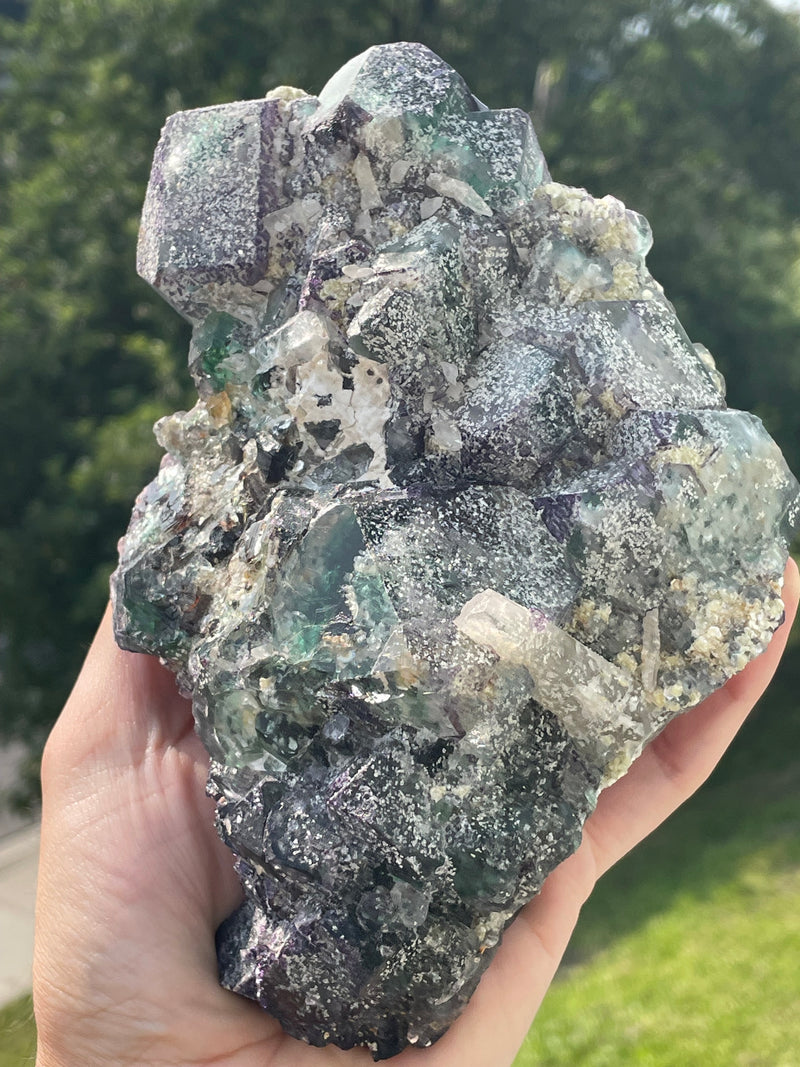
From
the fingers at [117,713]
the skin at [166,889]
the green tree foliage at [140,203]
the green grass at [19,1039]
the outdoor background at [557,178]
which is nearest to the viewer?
the skin at [166,889]

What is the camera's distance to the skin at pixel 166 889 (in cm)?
144

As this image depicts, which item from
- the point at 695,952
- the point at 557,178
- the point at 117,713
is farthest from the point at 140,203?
the point at 695,952

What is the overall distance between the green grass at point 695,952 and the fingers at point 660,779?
1.66 m

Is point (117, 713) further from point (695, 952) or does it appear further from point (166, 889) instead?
point (695, 952)

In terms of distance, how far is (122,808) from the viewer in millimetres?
1579

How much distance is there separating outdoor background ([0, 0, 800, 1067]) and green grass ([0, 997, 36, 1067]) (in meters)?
1.27

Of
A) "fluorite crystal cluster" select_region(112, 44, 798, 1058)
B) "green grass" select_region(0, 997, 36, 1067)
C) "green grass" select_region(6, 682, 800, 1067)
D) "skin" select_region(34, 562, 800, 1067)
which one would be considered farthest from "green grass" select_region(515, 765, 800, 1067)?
"fluorite crystal cluster" select_region(112, 44, 798, 1058)

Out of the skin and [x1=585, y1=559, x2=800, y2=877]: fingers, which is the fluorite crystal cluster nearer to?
the skin

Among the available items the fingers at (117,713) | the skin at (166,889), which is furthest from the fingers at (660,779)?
the fingers at (117,713)

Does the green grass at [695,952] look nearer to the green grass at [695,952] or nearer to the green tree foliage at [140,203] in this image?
the green grass at [695,952]

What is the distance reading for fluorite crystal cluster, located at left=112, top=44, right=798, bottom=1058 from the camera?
128 centimetres

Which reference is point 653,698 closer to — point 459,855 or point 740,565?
point 740,565

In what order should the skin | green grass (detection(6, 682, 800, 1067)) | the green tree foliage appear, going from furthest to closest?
the green tree foliage < green grass (detection(6, 682, 800, 1067)) < the skin

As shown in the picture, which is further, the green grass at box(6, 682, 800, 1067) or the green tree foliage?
the green tree foliage
